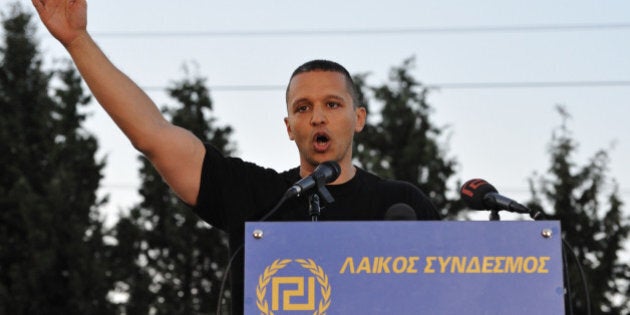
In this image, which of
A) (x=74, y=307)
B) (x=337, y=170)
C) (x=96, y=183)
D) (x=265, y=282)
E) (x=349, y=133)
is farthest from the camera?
(x=96, y=183)

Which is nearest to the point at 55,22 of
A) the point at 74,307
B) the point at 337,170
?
the point at 337,170

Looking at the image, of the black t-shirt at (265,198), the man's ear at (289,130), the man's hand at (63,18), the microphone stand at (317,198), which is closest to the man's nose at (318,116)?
the man's ear at (289,130)

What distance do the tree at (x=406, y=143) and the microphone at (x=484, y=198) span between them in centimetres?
1503

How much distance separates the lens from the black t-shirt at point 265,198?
406 cm

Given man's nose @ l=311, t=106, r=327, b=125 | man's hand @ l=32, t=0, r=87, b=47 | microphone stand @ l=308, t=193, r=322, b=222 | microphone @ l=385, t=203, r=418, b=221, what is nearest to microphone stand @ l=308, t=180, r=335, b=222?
microphone stand @ l=308, t=193, r=322, b=222

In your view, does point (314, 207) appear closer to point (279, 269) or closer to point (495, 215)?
Result: point (279, 269)

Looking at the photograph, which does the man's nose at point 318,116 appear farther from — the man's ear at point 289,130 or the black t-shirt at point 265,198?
the black t-shirt at point 265,198

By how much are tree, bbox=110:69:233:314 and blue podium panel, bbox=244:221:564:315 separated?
54.3 ft

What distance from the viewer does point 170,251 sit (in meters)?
19.8

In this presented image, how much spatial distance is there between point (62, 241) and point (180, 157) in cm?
1580

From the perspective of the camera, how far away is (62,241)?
19188 mm

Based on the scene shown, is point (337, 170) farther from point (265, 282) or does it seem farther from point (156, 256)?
point (156, 256)

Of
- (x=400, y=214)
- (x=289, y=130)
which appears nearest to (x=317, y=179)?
(x=400, y=214)

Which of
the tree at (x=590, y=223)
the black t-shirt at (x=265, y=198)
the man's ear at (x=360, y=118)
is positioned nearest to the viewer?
the black t-shirt at (x=265, y=198)
